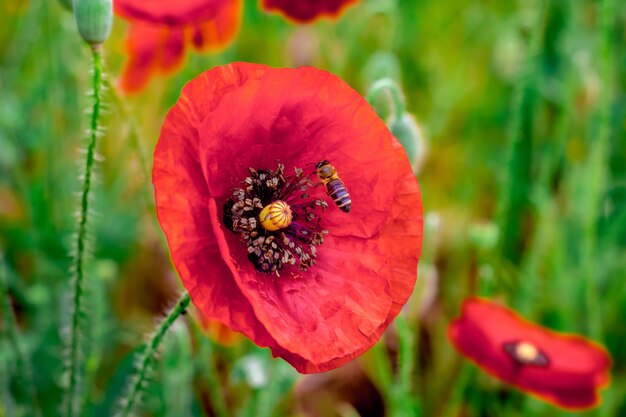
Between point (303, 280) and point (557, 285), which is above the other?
point (303, 280)

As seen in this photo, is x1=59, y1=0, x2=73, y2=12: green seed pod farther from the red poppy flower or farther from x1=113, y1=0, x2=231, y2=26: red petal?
the red poppy flower

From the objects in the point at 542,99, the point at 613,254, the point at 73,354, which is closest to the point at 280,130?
the point at 73,354

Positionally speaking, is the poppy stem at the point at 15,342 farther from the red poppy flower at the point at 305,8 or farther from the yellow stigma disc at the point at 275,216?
the red poppy flower at the point at 305,8

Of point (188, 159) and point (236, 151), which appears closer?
point (188, 159)

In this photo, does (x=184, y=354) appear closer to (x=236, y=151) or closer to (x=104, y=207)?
(x=236, y=151)

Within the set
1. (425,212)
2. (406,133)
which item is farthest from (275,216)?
(425,212)

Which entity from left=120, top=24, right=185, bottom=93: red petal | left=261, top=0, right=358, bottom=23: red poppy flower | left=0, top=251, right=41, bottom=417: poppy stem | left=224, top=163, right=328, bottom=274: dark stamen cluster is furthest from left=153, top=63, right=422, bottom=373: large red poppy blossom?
→ left=120, top=24, right=185, bottom=93: red petal

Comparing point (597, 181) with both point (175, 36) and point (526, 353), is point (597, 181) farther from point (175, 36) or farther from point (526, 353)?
point (175, 36)
